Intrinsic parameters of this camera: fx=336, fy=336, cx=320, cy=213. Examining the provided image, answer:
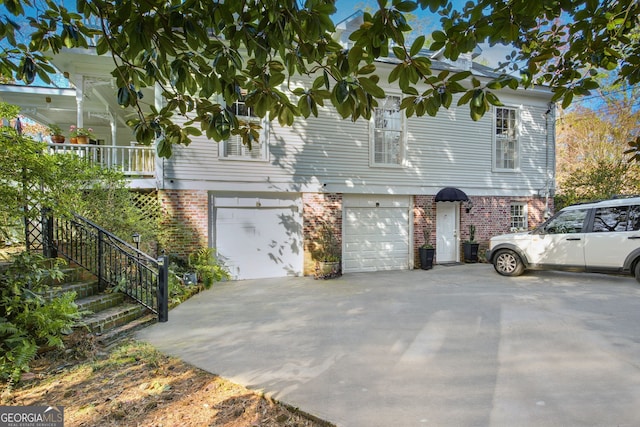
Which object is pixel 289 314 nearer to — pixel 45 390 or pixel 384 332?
pixel 384 332

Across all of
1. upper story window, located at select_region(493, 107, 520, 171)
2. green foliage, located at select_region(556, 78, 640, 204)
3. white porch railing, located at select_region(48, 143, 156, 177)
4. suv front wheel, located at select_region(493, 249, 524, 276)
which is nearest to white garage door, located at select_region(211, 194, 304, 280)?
white porch railing, located at select_region(48, 143, 156, 177)

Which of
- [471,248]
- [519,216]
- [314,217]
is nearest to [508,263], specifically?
[471,248]

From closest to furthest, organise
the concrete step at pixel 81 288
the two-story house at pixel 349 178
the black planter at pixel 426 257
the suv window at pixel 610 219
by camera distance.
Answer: the concrete step at pixel 81 288
the suv window at pixel 610 219
the two-story house at pixel 349 178
the black planter at pixel 426 257

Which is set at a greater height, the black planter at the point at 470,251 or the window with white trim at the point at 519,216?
the window with white trim at the point at 519,216

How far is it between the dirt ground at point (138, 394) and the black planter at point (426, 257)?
296 inches

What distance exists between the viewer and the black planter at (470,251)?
10281 millimetres

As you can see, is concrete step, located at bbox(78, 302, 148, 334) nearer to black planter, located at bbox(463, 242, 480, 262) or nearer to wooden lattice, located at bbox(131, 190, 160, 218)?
wooden lattice, located at bbox(131, 190, 160, 218)

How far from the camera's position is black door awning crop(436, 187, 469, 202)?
9.63 meters

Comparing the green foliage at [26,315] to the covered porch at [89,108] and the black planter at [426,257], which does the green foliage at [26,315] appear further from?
the black planter at [426,257]

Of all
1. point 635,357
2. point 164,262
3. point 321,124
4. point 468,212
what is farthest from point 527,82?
point 468,212

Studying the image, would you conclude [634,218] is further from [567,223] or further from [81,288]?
[81,288]

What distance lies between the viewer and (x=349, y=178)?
9305mm

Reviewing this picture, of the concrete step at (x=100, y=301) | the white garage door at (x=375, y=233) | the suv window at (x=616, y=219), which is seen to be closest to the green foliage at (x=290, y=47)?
the concrete step at (x=100, y=301)

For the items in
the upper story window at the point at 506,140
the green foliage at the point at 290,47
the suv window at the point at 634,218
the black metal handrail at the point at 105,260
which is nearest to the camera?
the green foliage at the point at 290,47
